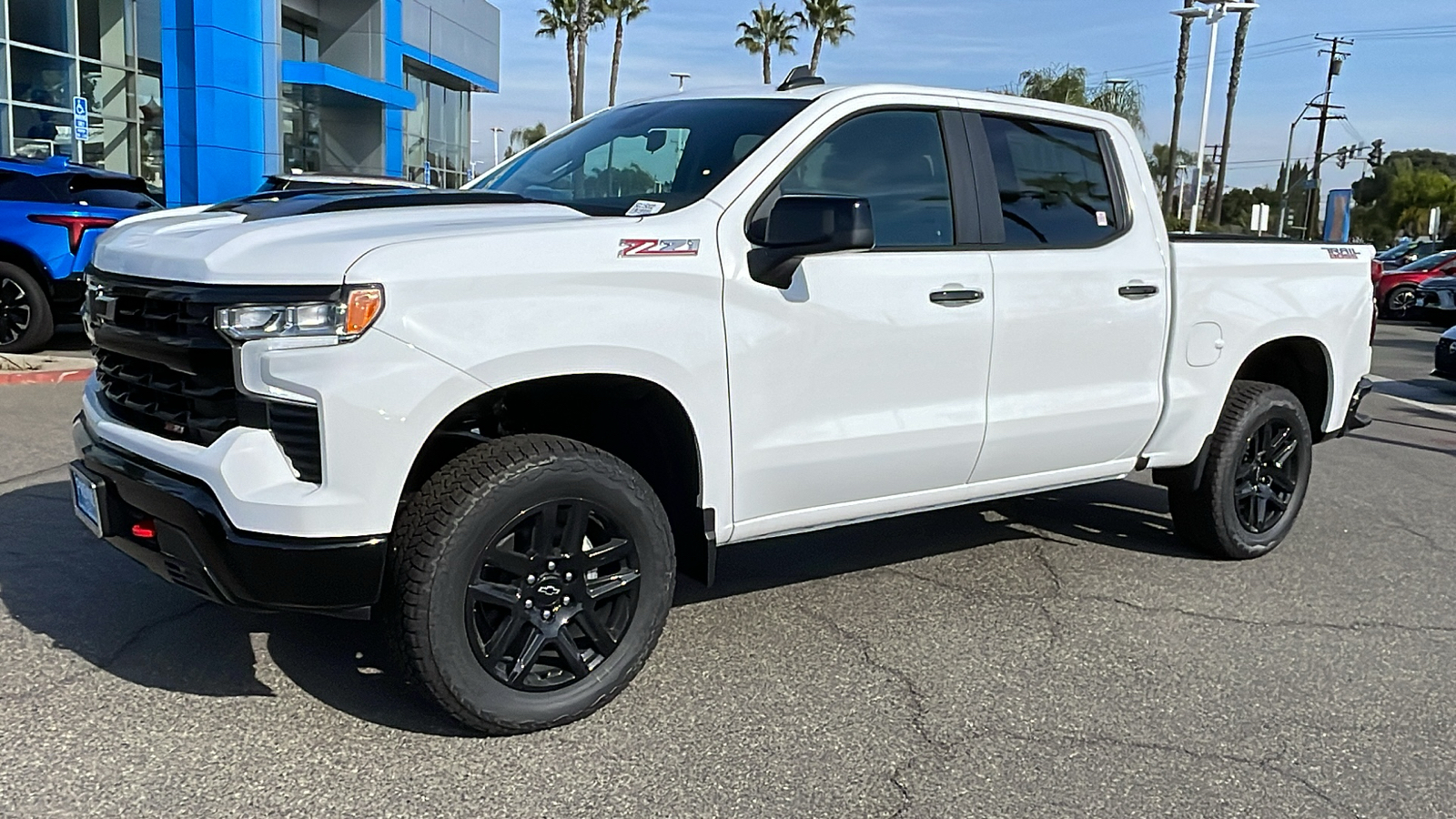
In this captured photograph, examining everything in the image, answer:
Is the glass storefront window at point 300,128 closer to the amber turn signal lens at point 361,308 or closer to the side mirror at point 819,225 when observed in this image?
the side mirror at point 819,225

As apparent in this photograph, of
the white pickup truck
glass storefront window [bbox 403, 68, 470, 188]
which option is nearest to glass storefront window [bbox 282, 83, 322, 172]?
glass storefront window [bbox 403, 68, 470, 188]

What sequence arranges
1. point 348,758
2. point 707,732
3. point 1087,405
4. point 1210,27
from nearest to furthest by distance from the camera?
point 348,758
point 707,732
point 1087,405
point 1210,27

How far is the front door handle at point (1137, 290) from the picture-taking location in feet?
16.1

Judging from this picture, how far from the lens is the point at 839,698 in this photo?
13.1 feet

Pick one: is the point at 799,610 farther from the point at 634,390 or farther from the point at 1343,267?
the point at 1343,267

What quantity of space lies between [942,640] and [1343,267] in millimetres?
2882

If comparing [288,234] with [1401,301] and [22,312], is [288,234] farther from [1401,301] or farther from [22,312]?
[1401,301]

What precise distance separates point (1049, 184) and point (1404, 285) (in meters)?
23.9

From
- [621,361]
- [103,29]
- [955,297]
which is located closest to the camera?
[621,361]

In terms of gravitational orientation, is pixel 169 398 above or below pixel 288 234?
below

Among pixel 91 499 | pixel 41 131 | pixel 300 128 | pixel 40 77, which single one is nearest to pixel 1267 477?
pixel 91 499

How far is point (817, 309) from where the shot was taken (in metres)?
4.02

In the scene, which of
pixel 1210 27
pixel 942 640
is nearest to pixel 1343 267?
pixel 942 640

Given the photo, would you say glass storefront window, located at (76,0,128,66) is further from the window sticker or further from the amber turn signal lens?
the amber turn signal lens
